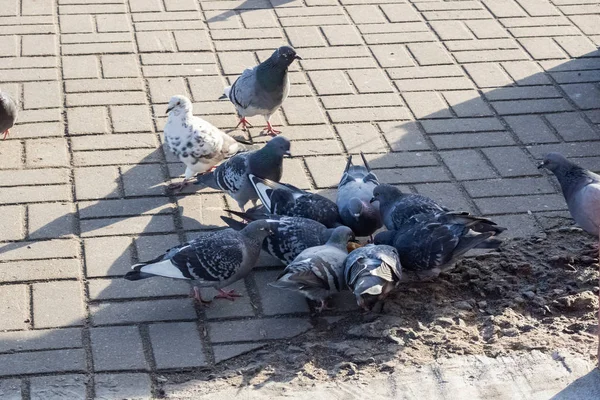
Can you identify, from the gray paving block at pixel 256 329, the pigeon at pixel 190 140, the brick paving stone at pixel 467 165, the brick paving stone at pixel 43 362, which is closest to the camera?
the brick paving stone at pixel 43 362

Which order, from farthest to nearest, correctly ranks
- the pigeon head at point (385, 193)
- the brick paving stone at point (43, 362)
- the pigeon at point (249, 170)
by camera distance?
the pigeon at point (249, 170)
the pigeon head at point (385, 193)
the brick paving stone at point (43, 362)

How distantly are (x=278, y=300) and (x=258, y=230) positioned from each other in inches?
15.4

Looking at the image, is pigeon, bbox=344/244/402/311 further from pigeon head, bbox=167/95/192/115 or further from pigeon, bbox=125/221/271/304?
pigeon head, bbox=167/95/192/115

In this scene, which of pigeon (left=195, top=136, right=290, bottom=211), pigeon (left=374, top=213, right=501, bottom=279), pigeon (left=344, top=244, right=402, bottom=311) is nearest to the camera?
pigeon (left=344, top=244, right=402, bottom=311)

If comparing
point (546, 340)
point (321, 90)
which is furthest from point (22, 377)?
point (321, 90)

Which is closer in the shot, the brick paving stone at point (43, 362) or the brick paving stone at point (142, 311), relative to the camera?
the brick paving stone at point (43, 362)

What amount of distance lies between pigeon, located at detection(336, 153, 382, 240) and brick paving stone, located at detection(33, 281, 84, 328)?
1.55 metres

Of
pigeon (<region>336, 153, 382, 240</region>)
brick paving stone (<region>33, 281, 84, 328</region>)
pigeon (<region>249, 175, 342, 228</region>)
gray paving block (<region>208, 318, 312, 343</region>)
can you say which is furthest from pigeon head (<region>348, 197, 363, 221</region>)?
brick paving stone (<region>33, 281, 84, 328</region>)

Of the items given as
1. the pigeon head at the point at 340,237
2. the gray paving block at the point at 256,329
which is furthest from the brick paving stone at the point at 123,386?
the pigeon head at the point at 340,237

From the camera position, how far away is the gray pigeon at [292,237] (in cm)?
491

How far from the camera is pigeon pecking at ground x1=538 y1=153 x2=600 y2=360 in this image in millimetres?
5090

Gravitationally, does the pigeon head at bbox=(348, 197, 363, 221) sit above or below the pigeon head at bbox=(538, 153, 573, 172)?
Result: below

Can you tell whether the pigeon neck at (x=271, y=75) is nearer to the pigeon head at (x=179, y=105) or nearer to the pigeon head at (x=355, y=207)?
the pigeon head at (x=179, y=105)

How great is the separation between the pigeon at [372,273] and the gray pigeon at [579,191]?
1178mm
